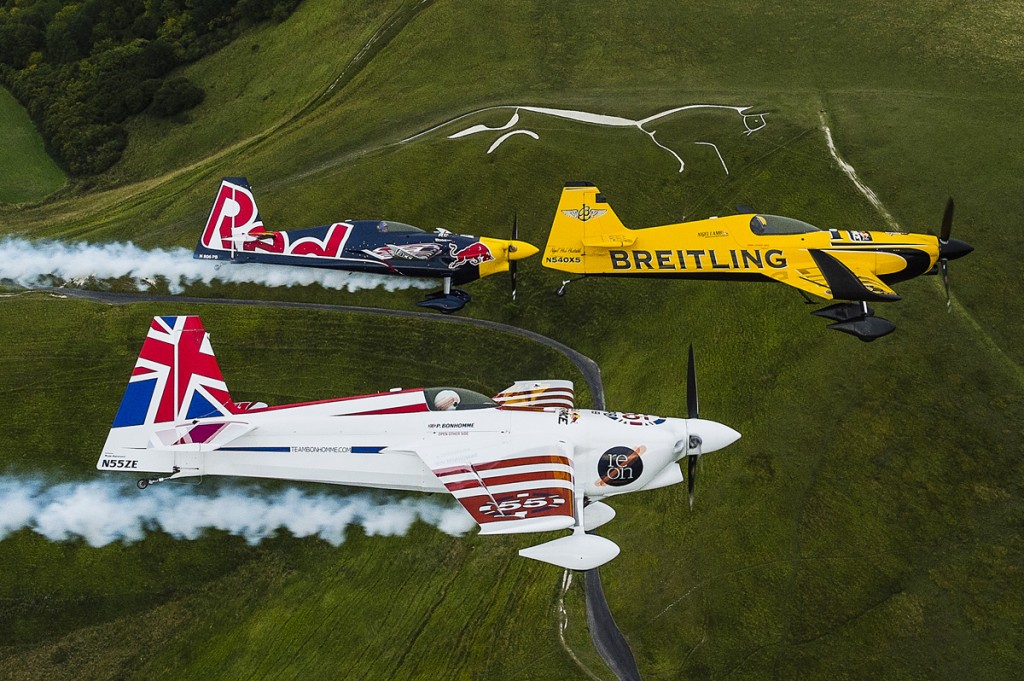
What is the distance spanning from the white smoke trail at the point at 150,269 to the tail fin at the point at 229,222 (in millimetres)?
950

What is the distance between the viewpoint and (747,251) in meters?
36.2

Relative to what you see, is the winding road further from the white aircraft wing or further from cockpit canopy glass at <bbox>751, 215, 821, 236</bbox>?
cockpit canopy glass at <bbox>751, 215, 821, 236</bbox>

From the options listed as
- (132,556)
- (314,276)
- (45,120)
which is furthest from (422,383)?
(45,120)

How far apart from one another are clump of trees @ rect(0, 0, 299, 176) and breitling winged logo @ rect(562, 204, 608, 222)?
148 ft

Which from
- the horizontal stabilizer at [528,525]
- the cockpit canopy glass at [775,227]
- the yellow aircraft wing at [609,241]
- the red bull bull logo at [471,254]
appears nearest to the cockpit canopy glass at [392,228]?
the red bull bull logo at [471,254]

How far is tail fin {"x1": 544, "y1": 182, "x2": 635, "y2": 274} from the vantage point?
3638 centimetres

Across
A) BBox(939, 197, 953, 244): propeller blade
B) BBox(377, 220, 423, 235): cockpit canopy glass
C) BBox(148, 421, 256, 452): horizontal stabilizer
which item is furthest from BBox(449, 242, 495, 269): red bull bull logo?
BBox(939, 197, 953, 244): propeller blade

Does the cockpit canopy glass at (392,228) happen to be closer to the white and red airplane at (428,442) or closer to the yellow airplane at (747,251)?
the yellow airplane at (747,251)

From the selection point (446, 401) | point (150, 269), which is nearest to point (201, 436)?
point (446, 401)

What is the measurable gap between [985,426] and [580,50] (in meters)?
41.0

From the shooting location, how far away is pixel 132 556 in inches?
1299

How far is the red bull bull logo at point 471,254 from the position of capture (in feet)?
124

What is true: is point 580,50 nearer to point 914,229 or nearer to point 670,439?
point 914,229

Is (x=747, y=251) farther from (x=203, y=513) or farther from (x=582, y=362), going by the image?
(x=203, y=513)
